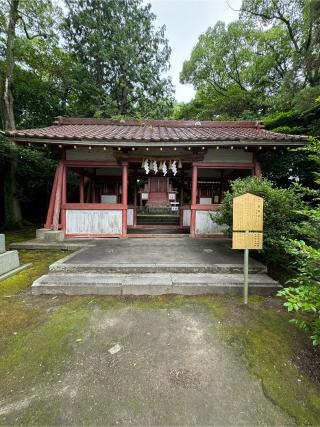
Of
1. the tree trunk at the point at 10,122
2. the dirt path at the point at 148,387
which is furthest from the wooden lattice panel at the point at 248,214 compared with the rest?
the tree trunk at the point at 10,122

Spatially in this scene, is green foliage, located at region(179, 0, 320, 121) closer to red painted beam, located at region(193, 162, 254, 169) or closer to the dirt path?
red painted beam, located at region(193, 162, 254, 169)

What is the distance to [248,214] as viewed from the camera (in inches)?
118

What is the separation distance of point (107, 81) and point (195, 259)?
14.3 metres

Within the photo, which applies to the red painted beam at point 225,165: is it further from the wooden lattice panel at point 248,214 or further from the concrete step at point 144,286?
the concrete step at point 144,286

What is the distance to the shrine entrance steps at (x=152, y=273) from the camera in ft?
10.9

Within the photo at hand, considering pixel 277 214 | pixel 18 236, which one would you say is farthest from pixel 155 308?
pixel 18 236

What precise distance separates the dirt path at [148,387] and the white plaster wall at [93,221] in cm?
421

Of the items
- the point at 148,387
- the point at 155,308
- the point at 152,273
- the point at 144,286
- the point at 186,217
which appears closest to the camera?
the point at 148,387

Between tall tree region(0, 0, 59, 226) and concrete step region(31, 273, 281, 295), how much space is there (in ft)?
24.0

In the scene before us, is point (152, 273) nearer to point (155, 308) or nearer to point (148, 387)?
point (155, 308)

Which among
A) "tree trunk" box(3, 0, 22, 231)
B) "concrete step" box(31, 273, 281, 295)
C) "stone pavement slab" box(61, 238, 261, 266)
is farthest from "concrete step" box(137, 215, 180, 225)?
"concrete step" box(31, 273, 281, 295)

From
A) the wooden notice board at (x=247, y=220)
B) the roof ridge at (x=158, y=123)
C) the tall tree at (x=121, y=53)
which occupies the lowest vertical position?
the wooden notice board at (x=247, y=220)

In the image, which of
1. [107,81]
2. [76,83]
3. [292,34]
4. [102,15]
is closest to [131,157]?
[76,83]

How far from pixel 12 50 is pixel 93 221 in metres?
8.63
